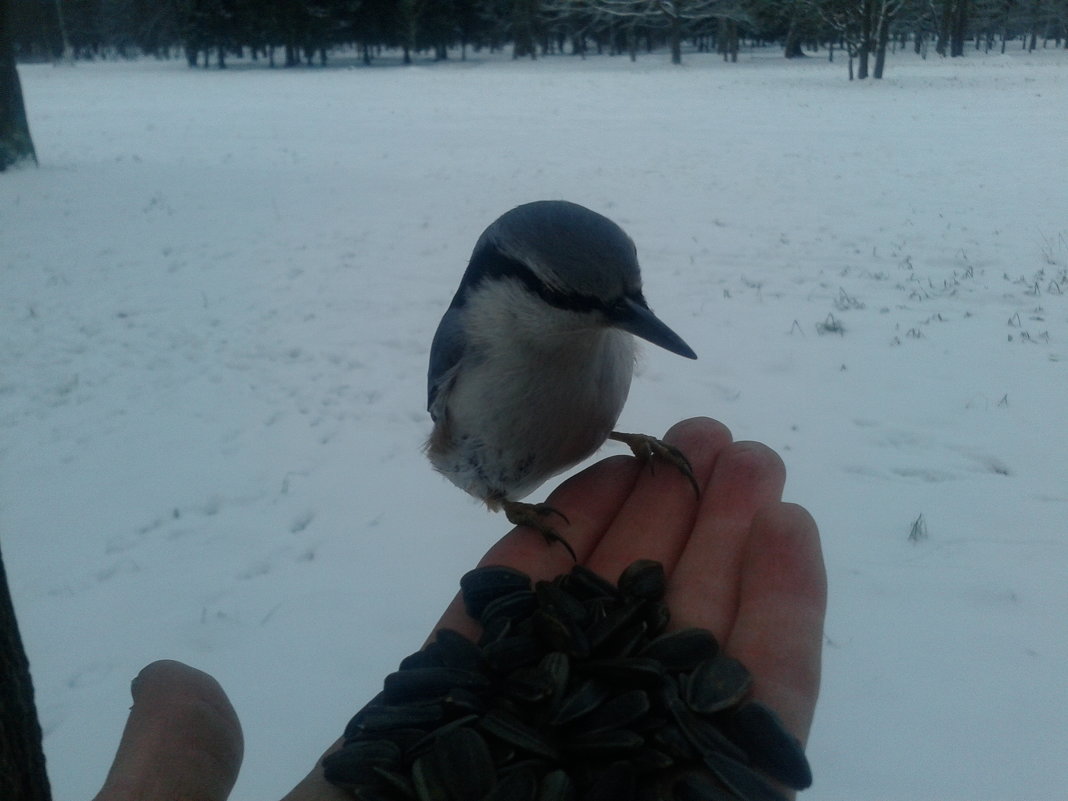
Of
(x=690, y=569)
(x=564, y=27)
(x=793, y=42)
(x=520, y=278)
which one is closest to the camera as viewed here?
(x=520, y=278)

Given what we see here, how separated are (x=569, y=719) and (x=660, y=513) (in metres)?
0.73

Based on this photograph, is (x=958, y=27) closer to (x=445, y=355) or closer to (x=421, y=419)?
(x=421, y=419)

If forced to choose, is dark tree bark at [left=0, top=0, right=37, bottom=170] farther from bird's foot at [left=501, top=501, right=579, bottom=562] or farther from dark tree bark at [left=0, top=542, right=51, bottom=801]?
dark tree bark at [left=0, top=542, right=51, bottom=801]

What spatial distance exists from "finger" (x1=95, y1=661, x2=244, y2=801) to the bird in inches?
33.1

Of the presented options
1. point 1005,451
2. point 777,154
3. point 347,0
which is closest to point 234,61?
point 347,0

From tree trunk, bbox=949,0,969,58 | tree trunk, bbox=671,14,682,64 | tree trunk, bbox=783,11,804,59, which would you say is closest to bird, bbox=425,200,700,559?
tree trunk, bbox=671,14,682,64

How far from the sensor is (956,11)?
33.2m

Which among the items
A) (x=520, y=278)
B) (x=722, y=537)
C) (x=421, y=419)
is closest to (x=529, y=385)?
(x=520, y=278)

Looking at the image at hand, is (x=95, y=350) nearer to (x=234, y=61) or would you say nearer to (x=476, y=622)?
(x=476, y=622)

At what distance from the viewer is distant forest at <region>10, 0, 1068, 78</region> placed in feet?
50.6

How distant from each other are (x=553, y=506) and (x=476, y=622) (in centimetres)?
46

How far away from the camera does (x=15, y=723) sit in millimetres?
1401

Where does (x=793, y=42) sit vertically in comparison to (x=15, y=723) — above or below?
above

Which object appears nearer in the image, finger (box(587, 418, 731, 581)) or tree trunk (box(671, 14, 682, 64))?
finger (box(587, 418, 731, 581))
